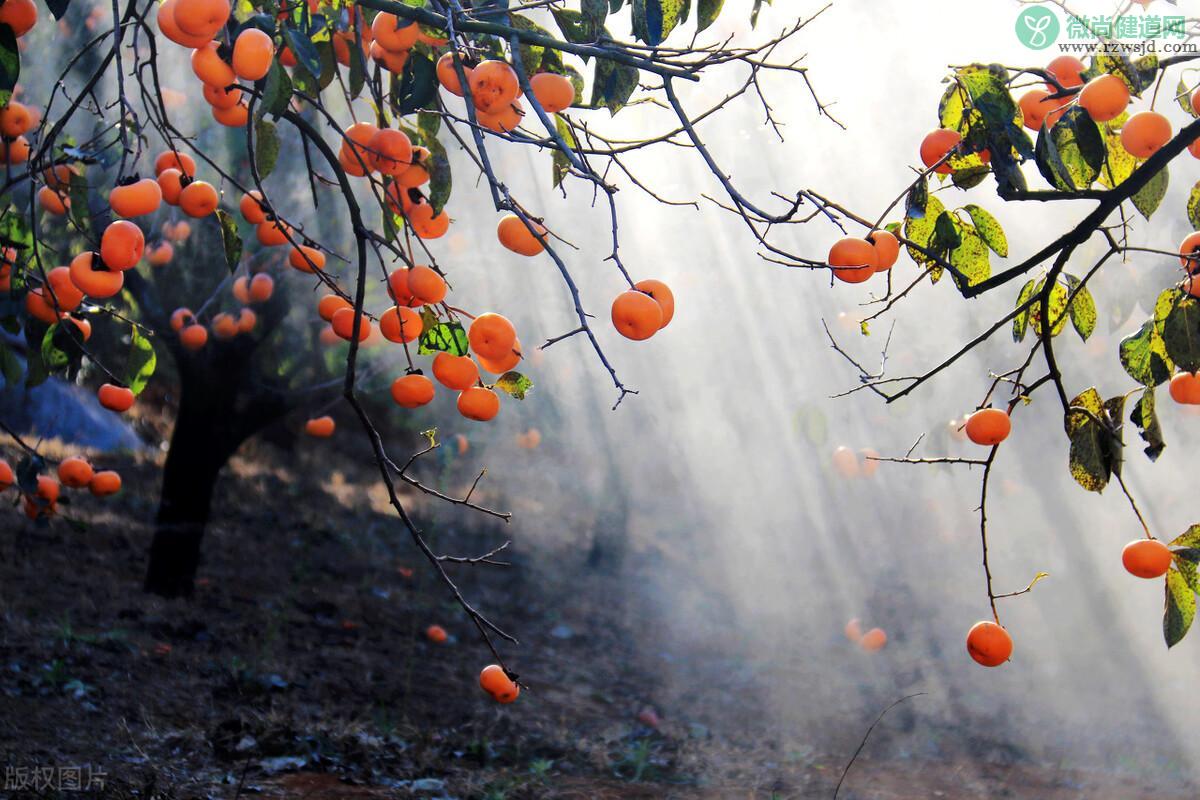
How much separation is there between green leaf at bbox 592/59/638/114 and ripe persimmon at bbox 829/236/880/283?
1.28 feet

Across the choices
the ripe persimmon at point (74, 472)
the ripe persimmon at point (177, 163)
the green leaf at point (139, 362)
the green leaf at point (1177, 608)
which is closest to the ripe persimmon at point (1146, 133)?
the green leaf at point (1177, 608)

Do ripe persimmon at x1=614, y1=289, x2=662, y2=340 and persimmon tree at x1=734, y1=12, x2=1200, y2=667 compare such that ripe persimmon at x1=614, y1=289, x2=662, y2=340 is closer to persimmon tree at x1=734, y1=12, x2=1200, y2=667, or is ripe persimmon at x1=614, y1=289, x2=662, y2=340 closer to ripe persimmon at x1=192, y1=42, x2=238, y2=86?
persimmon tree at x1=734, y1=12, x2=1200, y2=667

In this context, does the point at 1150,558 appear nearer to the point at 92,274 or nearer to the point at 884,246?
the point at 884,246

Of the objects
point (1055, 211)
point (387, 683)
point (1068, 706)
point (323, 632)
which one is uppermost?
point (1055, 211)

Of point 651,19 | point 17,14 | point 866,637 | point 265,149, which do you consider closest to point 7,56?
point 17,14

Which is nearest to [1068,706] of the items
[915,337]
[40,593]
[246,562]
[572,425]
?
[915,337]

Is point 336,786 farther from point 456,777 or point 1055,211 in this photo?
point 1055,211

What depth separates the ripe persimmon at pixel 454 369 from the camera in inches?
53.5

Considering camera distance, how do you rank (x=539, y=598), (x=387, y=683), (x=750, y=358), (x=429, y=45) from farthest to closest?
(x=750, y=358) → (x=539, y=598) → (x=387, y=683) → (x=429, y=45)

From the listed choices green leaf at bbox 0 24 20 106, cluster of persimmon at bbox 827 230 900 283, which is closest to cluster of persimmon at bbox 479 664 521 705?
cluster of persimmon at bbox 827 230 900 283

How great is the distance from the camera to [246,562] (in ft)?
17.5

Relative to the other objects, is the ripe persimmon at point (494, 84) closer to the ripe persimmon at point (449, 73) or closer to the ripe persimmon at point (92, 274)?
the ripe persimmon at point (449, 73)

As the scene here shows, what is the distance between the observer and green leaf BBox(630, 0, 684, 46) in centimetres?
129

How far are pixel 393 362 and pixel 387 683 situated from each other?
1756 mm
